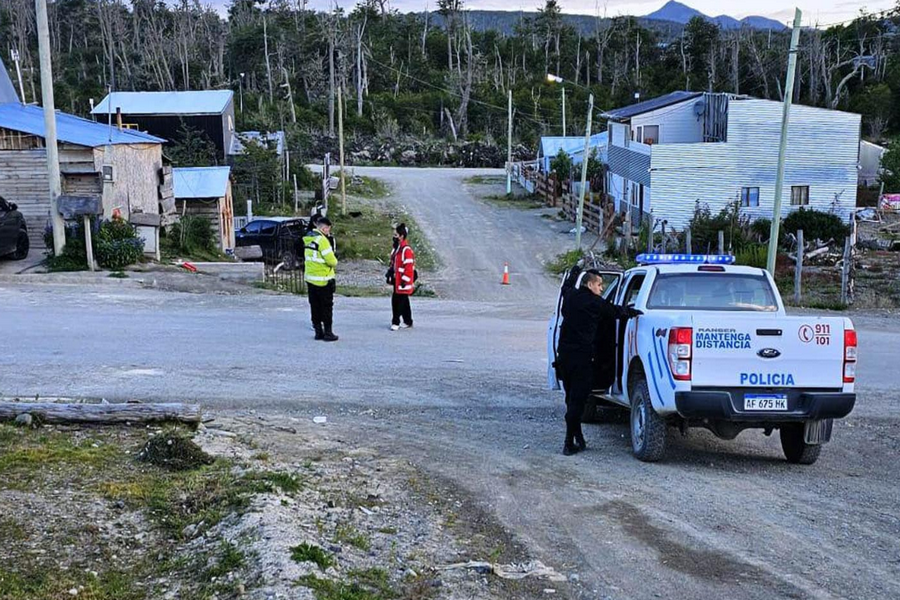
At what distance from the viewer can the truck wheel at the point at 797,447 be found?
9289mm

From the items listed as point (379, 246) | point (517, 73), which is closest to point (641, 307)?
point (379, 246)

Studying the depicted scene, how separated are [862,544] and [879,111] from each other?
81696mm

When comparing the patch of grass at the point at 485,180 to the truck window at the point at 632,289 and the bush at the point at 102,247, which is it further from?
the truck window at the point at 632,289

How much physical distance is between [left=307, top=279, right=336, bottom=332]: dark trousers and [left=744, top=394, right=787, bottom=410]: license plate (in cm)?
758

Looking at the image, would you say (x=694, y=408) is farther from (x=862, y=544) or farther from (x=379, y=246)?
(x=379, y=246)

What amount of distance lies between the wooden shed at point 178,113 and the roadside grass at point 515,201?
15576 millimetres

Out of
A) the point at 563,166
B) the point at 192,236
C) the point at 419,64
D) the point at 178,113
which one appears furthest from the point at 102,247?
the point at 419,64

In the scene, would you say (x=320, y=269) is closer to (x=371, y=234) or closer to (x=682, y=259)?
(x=682, y=259)

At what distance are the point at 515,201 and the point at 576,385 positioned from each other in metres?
47.2

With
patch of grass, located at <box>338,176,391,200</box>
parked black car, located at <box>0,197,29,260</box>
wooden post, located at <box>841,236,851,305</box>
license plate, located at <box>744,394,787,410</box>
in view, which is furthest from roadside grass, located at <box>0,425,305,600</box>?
patch of grass, located at <box>338,176,391,200</box>

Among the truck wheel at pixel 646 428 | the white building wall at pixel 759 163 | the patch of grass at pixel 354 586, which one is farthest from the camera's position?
the white building wall at pixel 759 163

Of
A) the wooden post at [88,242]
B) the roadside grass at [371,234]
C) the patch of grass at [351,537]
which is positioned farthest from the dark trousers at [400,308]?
the roadside grass at [371,234]

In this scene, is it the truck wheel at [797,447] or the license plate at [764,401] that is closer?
the license plate at [764,401]

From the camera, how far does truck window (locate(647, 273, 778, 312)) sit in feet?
32.9
